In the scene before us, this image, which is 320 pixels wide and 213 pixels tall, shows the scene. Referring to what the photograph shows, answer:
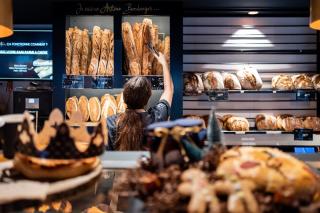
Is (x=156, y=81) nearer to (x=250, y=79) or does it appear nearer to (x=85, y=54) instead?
(x=85, y=54)

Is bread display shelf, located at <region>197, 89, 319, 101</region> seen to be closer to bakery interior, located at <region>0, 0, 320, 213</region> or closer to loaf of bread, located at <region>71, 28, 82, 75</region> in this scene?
bakery interior, located at <region>0, 0, 320, 213</region>

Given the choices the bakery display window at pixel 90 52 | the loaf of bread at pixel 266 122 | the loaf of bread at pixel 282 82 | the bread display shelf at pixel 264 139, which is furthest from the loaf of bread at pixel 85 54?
the loaf of bread at pixel 282 82

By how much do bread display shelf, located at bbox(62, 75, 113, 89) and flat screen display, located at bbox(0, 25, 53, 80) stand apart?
6.88ft

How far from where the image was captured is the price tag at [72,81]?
4332 mm

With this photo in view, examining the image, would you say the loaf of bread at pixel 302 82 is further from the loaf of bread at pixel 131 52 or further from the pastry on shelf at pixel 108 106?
the pastry on shelf at pixel 108 106

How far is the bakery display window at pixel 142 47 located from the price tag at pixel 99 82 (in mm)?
217

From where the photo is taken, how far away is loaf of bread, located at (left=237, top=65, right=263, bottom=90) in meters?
4.74

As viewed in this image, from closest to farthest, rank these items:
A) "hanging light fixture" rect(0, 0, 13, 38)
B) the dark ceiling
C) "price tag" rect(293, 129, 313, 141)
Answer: "hanging light fixture" rect(0, 0, 13, 38)
"price tag" rect(293, 129, 313, 141)
the dark ceiling

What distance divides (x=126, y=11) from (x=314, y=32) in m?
2.27

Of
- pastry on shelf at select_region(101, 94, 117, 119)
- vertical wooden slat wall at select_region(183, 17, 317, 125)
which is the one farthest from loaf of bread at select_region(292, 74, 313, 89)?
pastry on shelf at select_region(101, 94, 117, 119)

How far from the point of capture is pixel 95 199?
126 cm

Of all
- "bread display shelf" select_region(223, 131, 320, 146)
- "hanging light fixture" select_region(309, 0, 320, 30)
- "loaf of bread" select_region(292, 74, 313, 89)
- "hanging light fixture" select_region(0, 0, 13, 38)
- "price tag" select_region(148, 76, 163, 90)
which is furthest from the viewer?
"bread display shelf" select_region(223, 131, 320, 146)

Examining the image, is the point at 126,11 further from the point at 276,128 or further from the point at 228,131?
the point at 276,128

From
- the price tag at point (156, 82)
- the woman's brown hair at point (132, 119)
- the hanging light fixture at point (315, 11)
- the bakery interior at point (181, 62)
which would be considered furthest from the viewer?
the bakery interior at point (181, 62)
